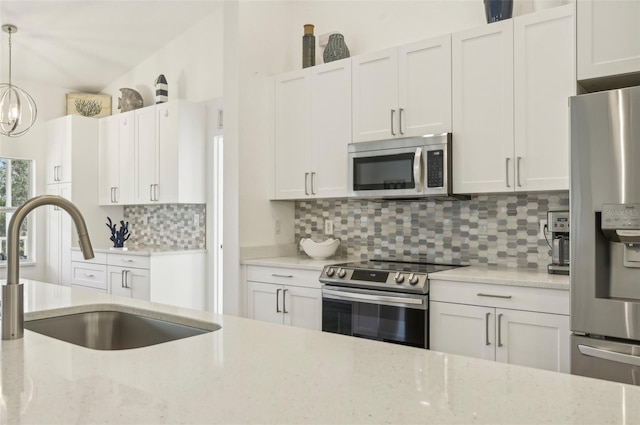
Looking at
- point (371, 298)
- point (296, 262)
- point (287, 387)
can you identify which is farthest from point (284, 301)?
point (287, 387)

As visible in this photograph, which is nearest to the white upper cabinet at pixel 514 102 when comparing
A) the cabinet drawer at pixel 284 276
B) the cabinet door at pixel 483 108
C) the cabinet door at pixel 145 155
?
the cabinet door at pixel 483 108

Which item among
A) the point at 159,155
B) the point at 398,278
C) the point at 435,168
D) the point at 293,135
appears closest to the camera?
the point at 398,278

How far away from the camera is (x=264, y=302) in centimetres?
357

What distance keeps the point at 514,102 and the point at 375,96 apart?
0.93m

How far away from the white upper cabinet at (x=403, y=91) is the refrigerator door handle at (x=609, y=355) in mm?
1460

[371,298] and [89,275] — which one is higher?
[371,298]

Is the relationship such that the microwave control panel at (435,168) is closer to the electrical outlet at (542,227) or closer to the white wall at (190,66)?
the electrical outlet at (542,227)

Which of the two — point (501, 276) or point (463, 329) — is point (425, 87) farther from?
point (463, 329)

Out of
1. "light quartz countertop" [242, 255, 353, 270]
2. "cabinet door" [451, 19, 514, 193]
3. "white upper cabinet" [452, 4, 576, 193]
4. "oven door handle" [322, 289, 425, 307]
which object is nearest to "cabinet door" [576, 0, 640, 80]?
"white upper cabinet" [452, 4, 576, 193]

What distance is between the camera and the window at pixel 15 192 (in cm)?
578

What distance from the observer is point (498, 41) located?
2.88m

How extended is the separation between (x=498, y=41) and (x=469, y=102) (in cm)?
37

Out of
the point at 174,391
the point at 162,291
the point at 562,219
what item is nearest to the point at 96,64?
the point at 162,291

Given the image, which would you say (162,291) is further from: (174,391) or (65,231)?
(174,391)
